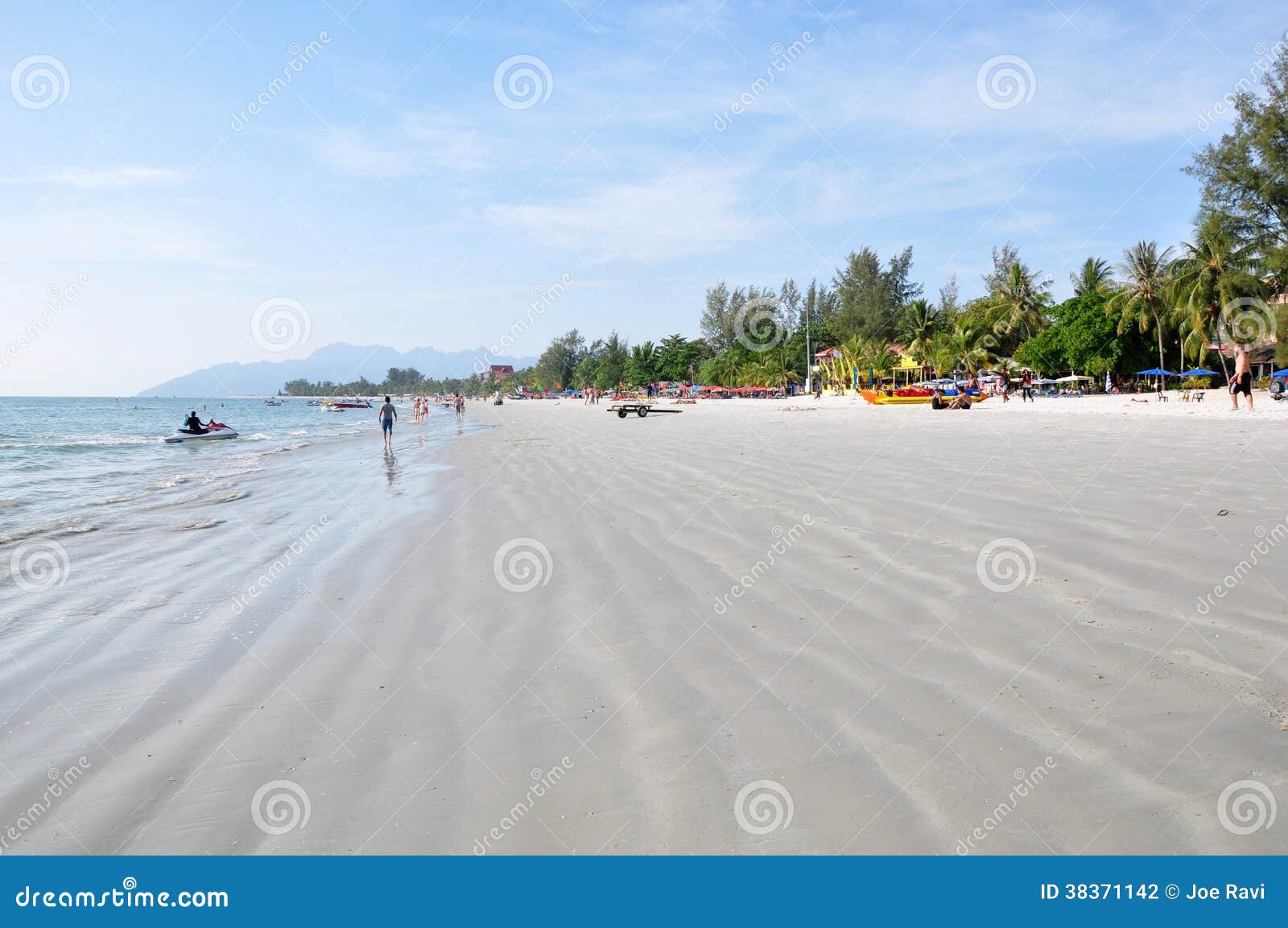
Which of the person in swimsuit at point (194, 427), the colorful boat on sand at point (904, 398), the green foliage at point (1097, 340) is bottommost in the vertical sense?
the colorful boat on sand at point (904, 398)

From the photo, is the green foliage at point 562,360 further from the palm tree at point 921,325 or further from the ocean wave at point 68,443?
the ocean wave at point 68,443

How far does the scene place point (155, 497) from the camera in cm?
1370

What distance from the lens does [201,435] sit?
34406 mm

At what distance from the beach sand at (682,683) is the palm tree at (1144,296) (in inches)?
2030

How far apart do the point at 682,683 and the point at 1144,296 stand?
5980 cm

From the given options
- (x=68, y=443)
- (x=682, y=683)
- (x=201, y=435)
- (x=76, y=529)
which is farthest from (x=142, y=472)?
(x=682, y=683)

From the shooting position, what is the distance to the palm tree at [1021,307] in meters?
68.1

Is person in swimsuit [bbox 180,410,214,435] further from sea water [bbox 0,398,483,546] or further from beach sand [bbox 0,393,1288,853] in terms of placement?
beach sand [bbox 0,393,1288,853]

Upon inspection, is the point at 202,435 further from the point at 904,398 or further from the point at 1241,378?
the point at 1241,378

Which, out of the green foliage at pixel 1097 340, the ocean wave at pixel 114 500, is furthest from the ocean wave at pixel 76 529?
the green foliage at pixel 1097 340

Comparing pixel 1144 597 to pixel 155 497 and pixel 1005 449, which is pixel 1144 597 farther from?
pixel 155 497

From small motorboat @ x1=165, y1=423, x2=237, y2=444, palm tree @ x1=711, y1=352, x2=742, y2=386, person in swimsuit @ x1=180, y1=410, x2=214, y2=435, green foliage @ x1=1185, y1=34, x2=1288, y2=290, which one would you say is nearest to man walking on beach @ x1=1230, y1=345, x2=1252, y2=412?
green foliage @ x1=1185, y1=34, x2=1288, y2=290

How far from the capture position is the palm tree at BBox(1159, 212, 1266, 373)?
140 feet
